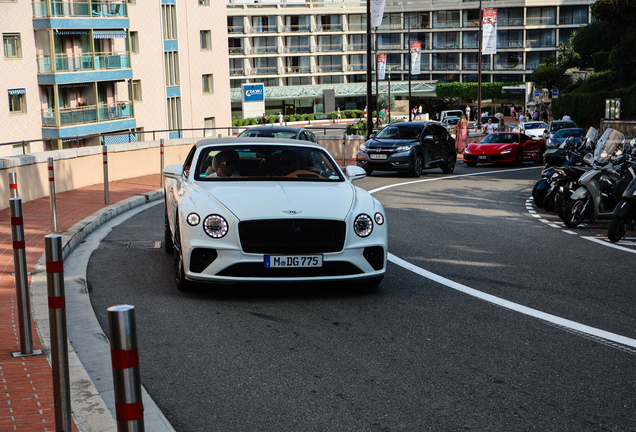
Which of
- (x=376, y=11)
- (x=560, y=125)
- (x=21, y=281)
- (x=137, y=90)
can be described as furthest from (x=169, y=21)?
(x=21, y=281)

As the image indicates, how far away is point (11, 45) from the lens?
47.1 meters

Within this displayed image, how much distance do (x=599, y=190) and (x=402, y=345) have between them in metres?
8.47

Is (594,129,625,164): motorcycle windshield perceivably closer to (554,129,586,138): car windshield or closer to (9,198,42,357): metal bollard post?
(9,198,42,357): metal bollard post

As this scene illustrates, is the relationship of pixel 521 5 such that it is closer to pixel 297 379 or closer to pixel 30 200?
pixel 30 200

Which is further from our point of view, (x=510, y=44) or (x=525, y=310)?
(x=510, y=44)

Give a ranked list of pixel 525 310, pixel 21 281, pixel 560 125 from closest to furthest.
Result: 1. pixel 21 281
2. pixel 525 310
3. pixel 560 125

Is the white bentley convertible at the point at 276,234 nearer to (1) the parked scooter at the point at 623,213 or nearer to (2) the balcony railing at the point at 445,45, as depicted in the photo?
(1) the parked scooter at the point at 623,213

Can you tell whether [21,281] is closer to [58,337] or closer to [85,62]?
[58,337]

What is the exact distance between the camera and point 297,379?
5.03m

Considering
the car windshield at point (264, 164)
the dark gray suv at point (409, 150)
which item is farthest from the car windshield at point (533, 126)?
the car windshield at point (264, 164)

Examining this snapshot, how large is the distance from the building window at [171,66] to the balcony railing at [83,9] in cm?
477

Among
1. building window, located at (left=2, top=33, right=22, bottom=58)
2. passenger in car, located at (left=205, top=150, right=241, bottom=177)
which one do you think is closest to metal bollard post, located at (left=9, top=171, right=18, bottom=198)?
passenger in car, located at (left=205, top=150, right=241, bottom=177)

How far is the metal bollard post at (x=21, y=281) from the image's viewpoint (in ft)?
17.2

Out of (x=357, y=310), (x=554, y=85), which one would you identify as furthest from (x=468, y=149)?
(x=554, y=85)
